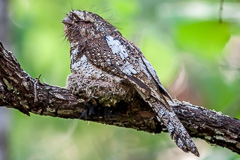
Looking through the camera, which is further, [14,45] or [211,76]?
[14,45]

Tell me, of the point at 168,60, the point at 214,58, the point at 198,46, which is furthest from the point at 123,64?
the point at 168,60

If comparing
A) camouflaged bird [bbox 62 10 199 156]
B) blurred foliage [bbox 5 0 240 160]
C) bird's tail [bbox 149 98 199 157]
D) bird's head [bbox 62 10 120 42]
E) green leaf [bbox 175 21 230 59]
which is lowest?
bird's tail [bbox 149 98 199 157]

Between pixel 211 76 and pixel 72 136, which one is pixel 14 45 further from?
pixel 211 76

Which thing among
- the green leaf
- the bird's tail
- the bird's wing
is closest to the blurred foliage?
the green leaf

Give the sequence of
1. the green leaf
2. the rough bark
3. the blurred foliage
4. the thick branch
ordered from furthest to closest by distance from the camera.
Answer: the rough bark, the blurred foliage, the green leaf, the thick branch

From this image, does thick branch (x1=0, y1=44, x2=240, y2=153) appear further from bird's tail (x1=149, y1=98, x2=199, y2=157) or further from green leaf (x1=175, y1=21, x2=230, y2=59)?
green leaf (x1=175, y1=21, x2=230, y2=59)

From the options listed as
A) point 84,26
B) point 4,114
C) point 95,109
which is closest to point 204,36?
point 84,26

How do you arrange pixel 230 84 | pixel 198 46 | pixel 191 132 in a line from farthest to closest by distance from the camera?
1. pixel 230 84
2. pixel 198 46
3. pixel 191 132

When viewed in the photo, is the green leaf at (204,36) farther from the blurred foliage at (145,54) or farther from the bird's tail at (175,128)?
the bird's tail at (175,128)
